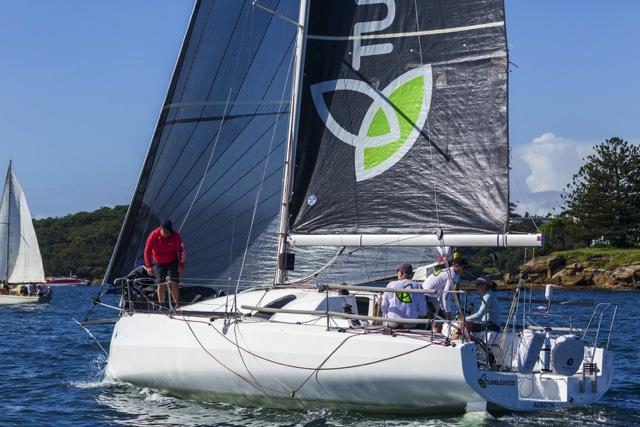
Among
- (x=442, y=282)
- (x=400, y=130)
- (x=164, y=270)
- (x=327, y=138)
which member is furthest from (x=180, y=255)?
(x=442, y=282)

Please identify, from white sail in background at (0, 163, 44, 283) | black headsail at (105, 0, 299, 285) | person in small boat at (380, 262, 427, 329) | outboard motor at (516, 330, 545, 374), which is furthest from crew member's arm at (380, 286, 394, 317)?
white sail in background at (0, 163, 44, 283)

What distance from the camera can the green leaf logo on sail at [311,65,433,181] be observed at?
13.7 metres

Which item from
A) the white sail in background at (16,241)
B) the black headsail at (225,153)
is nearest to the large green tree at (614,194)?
the white sail in background at (16,241)

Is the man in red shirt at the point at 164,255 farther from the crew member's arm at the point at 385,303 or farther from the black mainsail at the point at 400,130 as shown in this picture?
the crew member's arm at the point at 385,303

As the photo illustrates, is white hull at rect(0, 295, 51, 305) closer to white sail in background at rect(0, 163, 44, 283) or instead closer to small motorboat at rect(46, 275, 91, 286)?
white sail in background at rect(0, 163, 44, 283)

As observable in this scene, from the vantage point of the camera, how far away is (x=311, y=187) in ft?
46.1

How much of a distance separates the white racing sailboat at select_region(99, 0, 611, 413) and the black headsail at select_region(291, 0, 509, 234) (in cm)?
2

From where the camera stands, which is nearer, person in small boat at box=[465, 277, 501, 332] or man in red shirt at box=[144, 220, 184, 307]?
person in small boat at box=[465, 277, 501, 332]

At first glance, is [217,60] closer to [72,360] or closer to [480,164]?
[480,164]

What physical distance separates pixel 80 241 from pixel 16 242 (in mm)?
67449

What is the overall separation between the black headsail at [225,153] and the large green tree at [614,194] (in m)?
59.7

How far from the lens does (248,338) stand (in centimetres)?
1191

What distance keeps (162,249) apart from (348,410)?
3.79 metres

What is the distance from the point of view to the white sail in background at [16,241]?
49094 millimetres
